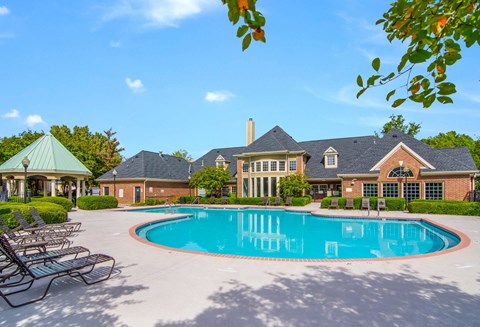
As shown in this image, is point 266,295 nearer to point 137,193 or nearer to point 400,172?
point 400,172

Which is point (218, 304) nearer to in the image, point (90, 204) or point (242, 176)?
point (90, 204)

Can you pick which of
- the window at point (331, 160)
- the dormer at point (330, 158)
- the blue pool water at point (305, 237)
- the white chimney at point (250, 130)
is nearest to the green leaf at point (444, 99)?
the blue pool water at point (305, 237)

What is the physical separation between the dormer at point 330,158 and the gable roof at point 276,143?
10.6ft

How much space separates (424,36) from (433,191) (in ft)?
90.5

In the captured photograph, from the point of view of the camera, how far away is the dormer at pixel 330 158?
115 ft

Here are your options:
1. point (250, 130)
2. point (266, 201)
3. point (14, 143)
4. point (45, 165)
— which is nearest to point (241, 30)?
point (266, 201)

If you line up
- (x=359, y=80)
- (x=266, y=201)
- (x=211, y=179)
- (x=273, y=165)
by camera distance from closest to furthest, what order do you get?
(x=359, y=80), (x=266, y=201), (x=273, y=165), (x=211, y=179)

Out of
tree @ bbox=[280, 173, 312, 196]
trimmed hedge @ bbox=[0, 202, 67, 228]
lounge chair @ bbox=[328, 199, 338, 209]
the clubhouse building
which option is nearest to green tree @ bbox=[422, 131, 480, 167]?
the clubhouse building

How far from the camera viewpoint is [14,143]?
44.1 metres

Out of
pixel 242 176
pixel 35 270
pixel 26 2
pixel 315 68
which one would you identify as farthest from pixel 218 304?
pixel 242 176

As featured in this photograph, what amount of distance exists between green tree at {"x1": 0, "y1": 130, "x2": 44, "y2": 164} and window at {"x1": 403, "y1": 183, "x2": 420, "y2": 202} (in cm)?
4733

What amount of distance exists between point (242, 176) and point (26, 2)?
29.2 m

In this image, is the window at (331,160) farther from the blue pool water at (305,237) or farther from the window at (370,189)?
the blue pool water at (305,237)

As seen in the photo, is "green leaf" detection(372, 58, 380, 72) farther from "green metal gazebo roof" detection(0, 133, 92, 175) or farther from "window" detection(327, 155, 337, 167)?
"window" detection(327, 155, 337, 167)
